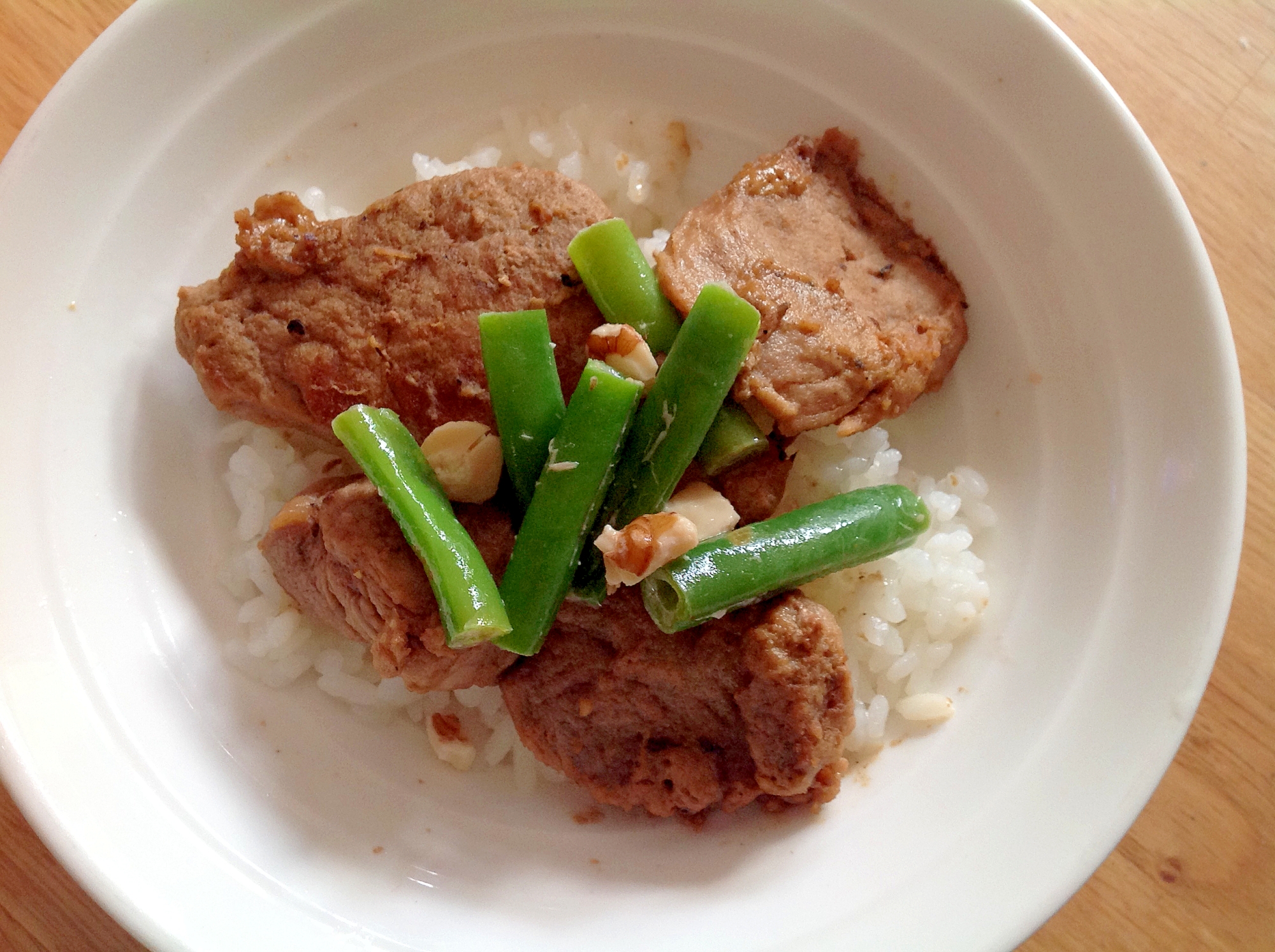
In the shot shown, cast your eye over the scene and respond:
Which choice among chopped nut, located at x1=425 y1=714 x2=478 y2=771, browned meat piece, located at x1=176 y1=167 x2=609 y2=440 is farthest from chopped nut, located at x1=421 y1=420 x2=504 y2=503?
chopped nut, located at x1=425 y1=714 x2=478 y2=771

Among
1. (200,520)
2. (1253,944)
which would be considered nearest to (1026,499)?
(1253,944)

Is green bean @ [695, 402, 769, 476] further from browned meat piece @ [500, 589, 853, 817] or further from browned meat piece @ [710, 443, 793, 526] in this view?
browned meat piece @ [500, 589, 853, 817]

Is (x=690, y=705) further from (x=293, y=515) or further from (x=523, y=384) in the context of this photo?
(x=293, y=515)

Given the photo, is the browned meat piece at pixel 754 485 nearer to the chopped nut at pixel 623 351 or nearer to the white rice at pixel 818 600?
the white rice at pixel 818 600

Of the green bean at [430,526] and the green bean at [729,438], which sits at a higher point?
the green bean at [729,438]

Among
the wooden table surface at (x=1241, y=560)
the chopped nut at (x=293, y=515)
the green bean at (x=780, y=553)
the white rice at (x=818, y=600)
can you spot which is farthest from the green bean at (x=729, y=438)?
the wooden table surface at (x=1241, y=560)

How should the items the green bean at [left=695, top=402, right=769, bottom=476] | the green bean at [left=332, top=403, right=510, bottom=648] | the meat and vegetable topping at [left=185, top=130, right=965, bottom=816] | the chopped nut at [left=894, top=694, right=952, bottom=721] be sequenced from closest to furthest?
the green bean at [left=332, top=403, right=510, bottom=648], the meat and vegetable topping at [left=185, top=130, right=965, bottom=816], the green bean at [left=695, top=402, right=769, bottom=476], the chopped nut at [left=894, top=694, right=952, bottom=721]
